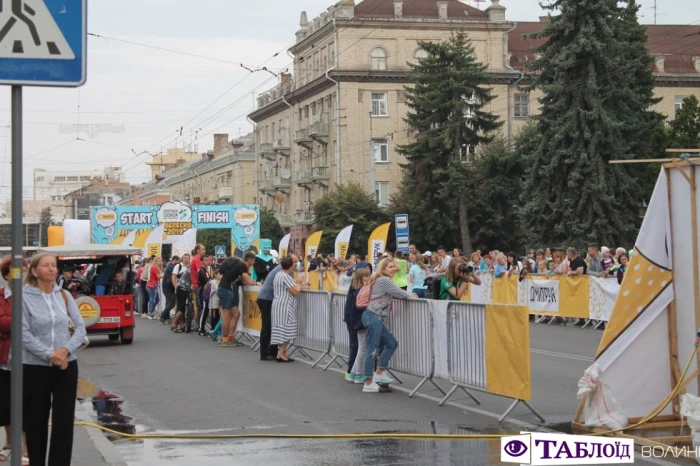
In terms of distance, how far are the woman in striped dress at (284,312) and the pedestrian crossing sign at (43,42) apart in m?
12.5

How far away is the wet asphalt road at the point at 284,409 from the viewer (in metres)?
9.42

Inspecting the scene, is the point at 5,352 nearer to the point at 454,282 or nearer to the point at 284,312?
the point at 454,282

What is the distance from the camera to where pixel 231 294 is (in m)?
21.4

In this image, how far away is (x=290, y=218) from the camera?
287 feet

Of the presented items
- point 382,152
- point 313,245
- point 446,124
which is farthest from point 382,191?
point 313,245

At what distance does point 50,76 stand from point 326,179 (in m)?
73.4

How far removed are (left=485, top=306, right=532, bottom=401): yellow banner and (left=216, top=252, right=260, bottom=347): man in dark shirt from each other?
10.5 m

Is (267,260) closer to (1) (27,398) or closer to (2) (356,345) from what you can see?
(2) (356,345)

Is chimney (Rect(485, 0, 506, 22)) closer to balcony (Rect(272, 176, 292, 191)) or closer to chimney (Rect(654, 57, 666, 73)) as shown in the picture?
chimney (Rect(654, 57, 666, 73))

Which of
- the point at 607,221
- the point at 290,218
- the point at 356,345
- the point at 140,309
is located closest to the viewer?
the point at 356,345

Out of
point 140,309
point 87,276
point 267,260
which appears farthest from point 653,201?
point 140,309

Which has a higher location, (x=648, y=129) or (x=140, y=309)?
(x=648, y=129)
